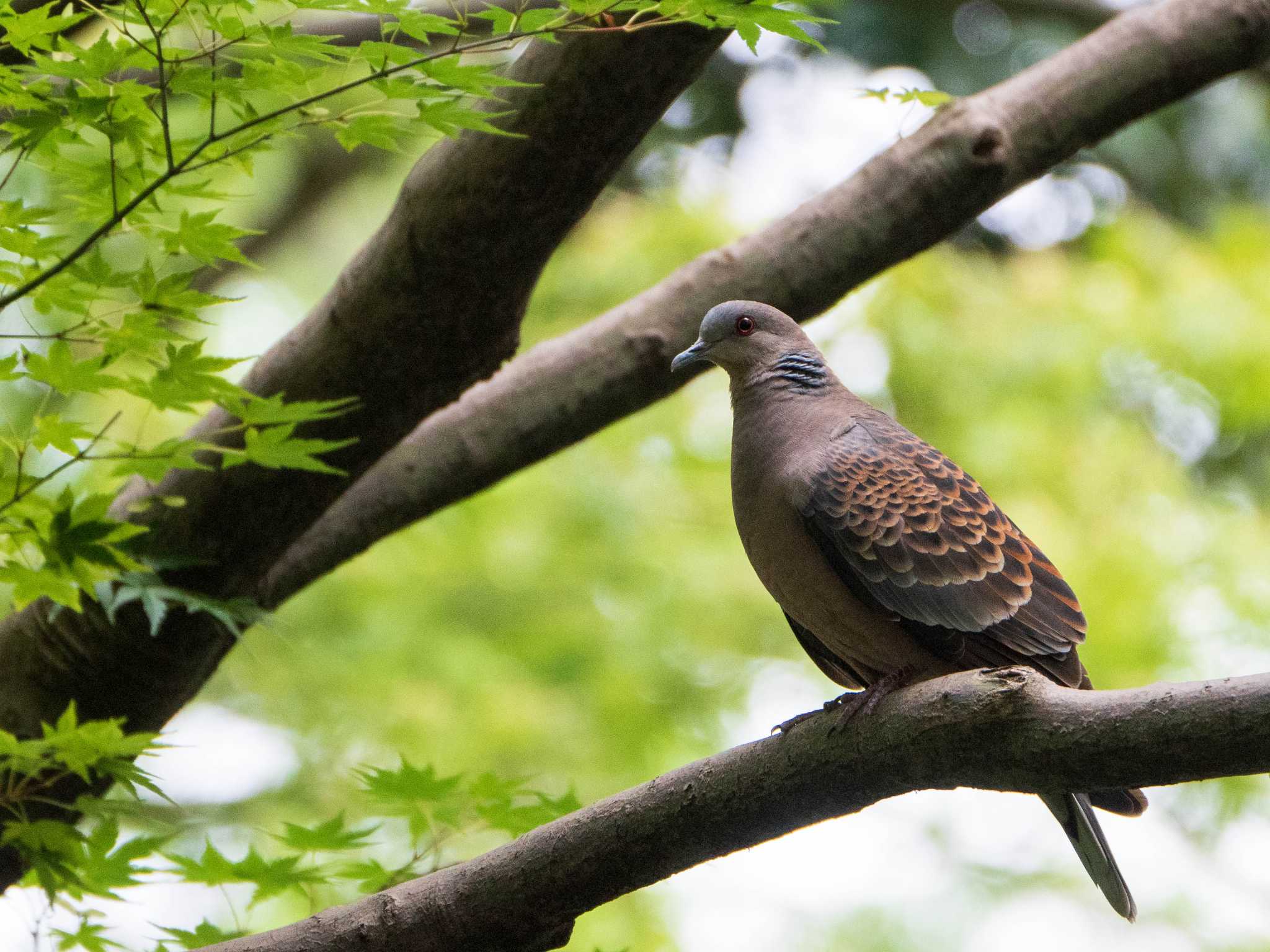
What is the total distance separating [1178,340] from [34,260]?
5.63 meters

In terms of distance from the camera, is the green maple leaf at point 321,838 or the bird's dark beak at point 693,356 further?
the bird's dark beak at point 693,356

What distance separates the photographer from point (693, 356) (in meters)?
3.38

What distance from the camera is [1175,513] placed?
645 cm

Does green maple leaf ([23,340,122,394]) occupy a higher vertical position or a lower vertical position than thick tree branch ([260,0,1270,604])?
lower

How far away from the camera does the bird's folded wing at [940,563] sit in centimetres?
282

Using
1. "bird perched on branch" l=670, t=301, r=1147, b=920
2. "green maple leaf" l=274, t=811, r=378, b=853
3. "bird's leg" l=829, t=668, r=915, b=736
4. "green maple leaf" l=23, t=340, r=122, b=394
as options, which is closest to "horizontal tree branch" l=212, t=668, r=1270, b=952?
"bird's leg" l=829, t=668, r=915, b=736

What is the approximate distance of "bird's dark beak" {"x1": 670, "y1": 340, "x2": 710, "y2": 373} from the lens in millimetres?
3375

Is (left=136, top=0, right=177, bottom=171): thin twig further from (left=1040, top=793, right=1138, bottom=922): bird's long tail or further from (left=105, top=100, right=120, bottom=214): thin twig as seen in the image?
(left=1040, top=793, right=1138, bottom=922): bird's long tail

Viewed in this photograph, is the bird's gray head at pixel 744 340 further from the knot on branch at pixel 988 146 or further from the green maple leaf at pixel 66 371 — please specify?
the green maple leaf at pixel 66 371

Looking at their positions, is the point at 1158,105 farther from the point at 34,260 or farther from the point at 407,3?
the point at 34,260

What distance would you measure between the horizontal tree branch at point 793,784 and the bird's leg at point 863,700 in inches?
0.6

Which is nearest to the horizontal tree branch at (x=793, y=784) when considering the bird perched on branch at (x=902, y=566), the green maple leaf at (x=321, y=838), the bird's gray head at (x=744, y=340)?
the green maple leaf at (x=321, y=838)

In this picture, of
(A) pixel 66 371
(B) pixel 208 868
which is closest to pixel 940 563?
(B) pixel 208 868

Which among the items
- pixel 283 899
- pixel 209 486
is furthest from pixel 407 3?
pixel 283 899
